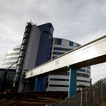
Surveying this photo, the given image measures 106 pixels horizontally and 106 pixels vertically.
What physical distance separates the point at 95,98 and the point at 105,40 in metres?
6.86

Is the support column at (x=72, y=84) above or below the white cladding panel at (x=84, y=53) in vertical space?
below

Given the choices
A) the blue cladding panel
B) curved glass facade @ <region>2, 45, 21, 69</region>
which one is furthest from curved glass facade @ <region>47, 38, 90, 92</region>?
curved glass facade @ <region>2, 45, 21, 69</region>

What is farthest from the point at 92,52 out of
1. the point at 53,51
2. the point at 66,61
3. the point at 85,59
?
the point at 53,51

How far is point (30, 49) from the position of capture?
46938 mm

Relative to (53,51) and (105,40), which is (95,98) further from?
(53,51)

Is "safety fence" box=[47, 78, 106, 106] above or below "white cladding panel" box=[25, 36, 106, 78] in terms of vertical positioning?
below

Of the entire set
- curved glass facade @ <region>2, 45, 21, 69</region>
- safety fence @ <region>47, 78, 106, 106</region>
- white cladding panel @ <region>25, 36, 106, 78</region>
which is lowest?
safety fence @ <region>47, 78, 106, 106</region>

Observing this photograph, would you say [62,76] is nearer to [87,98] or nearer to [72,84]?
[72,84]

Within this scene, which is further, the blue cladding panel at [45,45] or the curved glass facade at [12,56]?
the curved glass facade at [12,56]

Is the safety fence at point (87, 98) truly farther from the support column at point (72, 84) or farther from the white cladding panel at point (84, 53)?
the support column at point (72, 84)

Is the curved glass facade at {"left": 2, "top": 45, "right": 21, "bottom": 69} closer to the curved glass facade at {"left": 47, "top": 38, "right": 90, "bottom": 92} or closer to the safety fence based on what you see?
the curved glass facade at {"left": 47, "top": 38, "right": 90, "bottom": 92}

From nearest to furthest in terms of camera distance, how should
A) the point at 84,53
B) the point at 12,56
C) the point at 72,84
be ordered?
1. the point at 84,53
2. the point at 72,84
3. the point at 12,56

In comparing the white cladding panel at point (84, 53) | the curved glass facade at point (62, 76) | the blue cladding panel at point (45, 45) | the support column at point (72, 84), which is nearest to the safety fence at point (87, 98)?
the white cladding panel at point (84, 53)

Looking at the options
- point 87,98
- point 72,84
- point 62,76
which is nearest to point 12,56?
point 62,76
